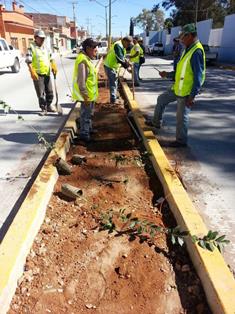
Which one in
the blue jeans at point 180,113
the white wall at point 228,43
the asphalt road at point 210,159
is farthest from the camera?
the white wall at point 228,43

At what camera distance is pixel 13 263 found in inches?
104

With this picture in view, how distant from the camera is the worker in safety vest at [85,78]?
532 centimetres

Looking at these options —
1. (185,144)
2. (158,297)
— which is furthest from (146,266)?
(185,144)

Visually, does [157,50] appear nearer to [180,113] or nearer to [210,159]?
[180,113]

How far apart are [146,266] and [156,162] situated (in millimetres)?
2069

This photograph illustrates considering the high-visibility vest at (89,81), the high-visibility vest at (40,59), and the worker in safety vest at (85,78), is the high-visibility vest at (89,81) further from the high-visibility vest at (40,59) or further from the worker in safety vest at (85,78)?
the high-visibility vest at (40,59)

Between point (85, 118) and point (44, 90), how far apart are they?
2885 millimetres

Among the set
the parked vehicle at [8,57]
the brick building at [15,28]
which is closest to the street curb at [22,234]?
the parked vehicle at [8,57]

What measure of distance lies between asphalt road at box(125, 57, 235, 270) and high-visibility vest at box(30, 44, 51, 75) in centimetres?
279

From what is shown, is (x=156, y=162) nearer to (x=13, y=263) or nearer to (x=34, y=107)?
(x=13, y=263)

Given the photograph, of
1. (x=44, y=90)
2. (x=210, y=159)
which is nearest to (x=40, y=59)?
(x=44, y=90)

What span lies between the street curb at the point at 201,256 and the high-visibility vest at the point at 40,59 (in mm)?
4551

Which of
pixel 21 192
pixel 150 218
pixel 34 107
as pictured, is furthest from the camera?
pixel 34 107

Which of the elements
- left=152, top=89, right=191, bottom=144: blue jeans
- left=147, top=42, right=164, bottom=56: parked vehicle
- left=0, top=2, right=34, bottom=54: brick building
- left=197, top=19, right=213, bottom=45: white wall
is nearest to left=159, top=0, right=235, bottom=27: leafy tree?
left=147, top=42, right=164, bottom=56: parked vehicle
